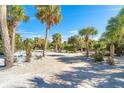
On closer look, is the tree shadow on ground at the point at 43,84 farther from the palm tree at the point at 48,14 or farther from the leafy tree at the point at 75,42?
the leafy tree at the point at 75,42

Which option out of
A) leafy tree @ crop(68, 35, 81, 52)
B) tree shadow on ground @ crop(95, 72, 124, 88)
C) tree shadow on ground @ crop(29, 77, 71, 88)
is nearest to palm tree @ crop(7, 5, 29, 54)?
tree shadow on ground @ crop(29, 77, 71, 88)

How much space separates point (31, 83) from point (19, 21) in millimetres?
15778

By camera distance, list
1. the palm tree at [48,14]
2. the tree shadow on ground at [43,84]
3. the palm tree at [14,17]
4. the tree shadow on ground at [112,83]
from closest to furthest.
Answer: the tree shadow on ground at [43,84] < the tree shadow on ground at [112,83] < the palm tree at [14,17] < the palm tree at [48,14]

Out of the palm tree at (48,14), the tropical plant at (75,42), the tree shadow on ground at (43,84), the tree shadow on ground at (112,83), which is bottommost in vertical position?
the tree shadow on ground at (112,83)

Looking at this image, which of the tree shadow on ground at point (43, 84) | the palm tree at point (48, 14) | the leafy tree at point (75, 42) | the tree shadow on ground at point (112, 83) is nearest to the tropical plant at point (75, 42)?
the leafy tree at point (75, 42)

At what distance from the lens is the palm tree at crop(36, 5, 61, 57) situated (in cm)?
2864

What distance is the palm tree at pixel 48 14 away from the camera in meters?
28.6

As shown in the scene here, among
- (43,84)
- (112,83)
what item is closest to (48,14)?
(112,83)

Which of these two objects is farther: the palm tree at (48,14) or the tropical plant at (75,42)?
the tropical plant at (75,42)

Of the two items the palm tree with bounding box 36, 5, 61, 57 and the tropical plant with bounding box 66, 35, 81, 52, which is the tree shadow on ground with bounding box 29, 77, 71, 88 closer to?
the palm tree with bounding box 36, 5, 61, 57

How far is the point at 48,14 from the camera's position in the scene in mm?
28844

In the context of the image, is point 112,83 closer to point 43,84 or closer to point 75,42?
point 43,84
